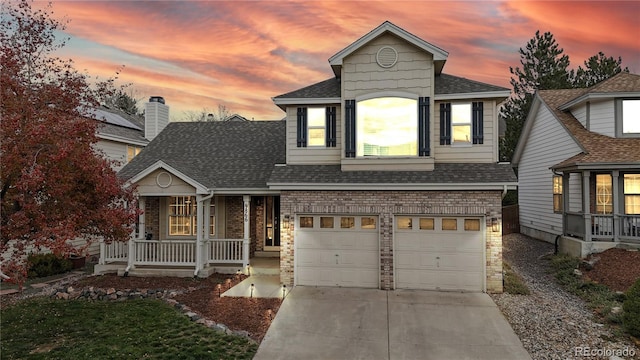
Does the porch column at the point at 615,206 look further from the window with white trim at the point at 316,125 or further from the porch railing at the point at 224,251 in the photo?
the porch railing at the point at 224,251

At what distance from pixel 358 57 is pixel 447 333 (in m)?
8.50

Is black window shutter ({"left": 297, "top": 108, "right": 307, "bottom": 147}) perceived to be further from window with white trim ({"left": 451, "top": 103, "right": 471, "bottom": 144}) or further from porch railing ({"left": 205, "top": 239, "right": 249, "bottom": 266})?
window with white trim ({"left": 451, "top": 103, "right": 471, "bottom": 144})

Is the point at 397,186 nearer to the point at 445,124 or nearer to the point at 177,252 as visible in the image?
the point at 445,124

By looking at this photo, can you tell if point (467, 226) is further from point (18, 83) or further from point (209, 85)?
point (209, 85)

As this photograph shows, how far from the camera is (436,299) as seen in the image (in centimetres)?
984

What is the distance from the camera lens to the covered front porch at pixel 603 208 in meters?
13.3

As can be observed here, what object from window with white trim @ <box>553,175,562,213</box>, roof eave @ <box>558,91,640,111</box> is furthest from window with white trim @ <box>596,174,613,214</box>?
roof eave @ <box>558,91,640,111</box>

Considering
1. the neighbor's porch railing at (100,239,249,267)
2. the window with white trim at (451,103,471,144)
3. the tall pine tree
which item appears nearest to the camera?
the window with white trim at (451,103,471,144)

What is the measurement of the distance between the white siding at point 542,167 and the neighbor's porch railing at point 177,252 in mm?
14683

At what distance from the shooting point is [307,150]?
39.9 feet

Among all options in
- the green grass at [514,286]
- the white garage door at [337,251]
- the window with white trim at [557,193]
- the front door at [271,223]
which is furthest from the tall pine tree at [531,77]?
the white garage door at [337,251]

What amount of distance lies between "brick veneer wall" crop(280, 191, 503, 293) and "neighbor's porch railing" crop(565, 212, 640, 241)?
612cm

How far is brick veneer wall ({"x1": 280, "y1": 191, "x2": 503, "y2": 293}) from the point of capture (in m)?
10.4

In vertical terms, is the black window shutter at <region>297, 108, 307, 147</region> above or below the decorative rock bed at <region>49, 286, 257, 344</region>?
above
